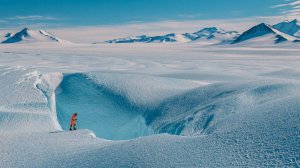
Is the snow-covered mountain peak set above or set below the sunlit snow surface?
above

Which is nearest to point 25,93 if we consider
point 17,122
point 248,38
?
point 17,122

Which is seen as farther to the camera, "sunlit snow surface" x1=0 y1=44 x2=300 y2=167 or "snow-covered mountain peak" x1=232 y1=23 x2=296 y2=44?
"snow-covered mountain peak" x1=232 y1=23 x2=296 y2=44

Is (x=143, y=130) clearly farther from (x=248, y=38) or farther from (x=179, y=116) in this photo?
(x=248, y=38)

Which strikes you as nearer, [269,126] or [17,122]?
[269,126]

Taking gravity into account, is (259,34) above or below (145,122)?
above

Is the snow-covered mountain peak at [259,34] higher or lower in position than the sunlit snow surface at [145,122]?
higher

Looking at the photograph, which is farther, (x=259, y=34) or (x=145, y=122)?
(x=259, y=34)

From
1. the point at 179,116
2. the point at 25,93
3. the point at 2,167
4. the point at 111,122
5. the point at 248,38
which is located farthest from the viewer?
the point at 248,38

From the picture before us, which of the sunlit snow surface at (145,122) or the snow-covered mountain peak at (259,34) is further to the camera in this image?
the snow-covered mountain peak at (259,34)
